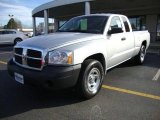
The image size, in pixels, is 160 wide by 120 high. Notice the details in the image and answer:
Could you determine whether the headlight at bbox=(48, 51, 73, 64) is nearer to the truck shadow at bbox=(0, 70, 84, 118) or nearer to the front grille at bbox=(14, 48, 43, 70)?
the front grille at bbox=(14, 48, 43, 70)

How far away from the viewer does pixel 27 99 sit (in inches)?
177

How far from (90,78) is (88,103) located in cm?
53

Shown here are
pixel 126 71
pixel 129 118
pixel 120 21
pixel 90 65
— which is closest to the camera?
pixel 129 118

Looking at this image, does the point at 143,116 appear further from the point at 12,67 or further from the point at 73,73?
the point at 12,67

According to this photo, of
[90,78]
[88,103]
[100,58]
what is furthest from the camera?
[100,58]

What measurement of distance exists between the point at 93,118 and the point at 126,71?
352cm

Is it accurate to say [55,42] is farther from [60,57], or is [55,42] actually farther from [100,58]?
[100,58]

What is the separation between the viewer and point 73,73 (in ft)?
12.8

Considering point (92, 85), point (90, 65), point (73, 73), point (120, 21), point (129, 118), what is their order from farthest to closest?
point (120, 21), point (92, 85), point (90, 65), point (73, 73), point (129, 118)

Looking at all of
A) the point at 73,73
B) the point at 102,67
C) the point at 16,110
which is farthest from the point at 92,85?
the point at 16,110

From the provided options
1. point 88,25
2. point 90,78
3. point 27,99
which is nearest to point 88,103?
point 90,78

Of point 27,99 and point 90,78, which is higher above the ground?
point 90,78

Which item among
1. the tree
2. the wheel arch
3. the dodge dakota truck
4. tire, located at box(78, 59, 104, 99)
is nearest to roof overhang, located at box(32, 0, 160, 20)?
the dodge dakota truck

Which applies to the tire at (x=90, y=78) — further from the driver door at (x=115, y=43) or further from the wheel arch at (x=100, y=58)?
the driver door at (x=115, y=43)
